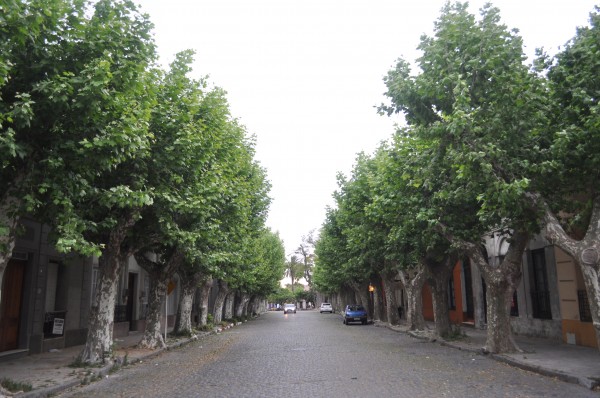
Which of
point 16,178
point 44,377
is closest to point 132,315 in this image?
point 44,377

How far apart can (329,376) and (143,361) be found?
6775 mm

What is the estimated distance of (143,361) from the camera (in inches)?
602

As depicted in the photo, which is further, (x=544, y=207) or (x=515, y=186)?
(x=544, y=207)

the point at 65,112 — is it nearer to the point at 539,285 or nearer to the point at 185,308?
the point at 185,308

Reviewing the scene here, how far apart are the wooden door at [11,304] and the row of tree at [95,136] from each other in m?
3.44

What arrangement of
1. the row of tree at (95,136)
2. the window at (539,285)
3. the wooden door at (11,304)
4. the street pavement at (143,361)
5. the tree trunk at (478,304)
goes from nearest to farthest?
the row of tree at (95,136), the street pavement at (143,361), the wooden door at (11,304), the window at (539,285), the tree trunk at (478,304)

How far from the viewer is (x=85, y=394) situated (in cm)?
1000

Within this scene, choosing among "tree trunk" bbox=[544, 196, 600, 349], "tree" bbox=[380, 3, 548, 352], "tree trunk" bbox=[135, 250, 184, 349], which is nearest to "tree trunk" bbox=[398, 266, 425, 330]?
"tree" bbox=[380, 3, 548, 352]

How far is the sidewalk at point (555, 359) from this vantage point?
1034 cm

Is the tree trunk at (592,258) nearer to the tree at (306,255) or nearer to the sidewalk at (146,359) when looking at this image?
the sidewalk at (146,359)

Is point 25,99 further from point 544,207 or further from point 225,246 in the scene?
point 225,246

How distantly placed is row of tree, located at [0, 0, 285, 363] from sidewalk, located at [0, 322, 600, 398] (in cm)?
130

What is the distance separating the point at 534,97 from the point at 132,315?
22.0 m

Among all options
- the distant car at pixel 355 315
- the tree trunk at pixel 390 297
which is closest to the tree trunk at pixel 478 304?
the tree trunk at pixel 390 297
